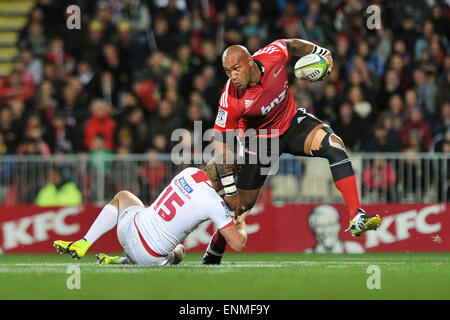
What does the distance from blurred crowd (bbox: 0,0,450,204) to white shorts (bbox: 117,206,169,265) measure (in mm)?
5864

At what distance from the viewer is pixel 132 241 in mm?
10195

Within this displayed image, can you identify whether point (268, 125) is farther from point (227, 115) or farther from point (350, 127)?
point (350, 127)

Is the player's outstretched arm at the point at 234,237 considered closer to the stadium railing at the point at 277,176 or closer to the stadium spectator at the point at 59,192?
the stadium railing at the point at 277,176

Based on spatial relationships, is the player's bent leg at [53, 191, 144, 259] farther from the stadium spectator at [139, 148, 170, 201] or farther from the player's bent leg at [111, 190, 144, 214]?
the stadium spectator at [139, 148, 170, 201]

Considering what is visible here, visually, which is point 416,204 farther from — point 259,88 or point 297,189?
point 259,88

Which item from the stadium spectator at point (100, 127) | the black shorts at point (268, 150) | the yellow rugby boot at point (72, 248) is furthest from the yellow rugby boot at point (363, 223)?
the stadium spectator at point (100, 127)

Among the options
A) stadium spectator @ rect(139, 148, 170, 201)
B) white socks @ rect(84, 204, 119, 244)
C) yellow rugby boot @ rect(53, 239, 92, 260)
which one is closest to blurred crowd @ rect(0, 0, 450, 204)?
stadium spectator @ rect(139, 148, 170, 201)

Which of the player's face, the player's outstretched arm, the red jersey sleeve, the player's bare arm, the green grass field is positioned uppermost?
the player's bare arm

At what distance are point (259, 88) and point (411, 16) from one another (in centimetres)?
904

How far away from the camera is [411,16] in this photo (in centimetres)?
1884

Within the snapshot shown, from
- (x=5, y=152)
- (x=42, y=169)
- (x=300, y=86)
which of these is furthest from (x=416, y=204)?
(x=5, y=152)

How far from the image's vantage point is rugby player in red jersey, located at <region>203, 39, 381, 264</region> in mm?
10398

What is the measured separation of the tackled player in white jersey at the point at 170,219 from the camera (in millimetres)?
9766

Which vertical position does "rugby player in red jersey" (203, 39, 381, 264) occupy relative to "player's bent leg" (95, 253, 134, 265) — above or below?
above
